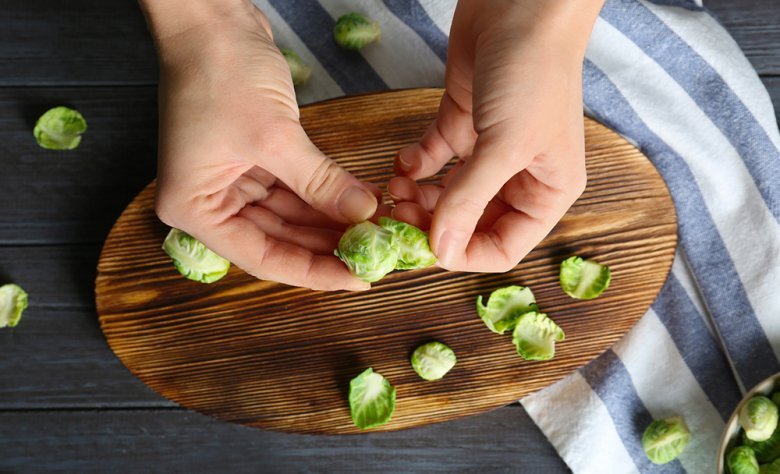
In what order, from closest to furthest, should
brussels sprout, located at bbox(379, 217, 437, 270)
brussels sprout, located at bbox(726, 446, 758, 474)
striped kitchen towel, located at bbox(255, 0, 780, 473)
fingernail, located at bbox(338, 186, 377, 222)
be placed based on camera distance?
1. fingernail, located at bbox(338, 186, 377, 222)
2. brussels sprout, located at bbox(379, 217, 437, 270)
3. brussels sprout, located at bbox(726, 446, 758, 474)
4. striped kitchen towel, located at bbox(255, 0, 780, 473)

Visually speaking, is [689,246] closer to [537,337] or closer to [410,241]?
[537,337]

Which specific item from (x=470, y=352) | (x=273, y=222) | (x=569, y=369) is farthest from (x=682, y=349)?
(x=273, y=222)

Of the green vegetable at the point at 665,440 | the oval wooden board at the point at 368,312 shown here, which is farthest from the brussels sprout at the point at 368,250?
the green vegetable at the point at 665,440

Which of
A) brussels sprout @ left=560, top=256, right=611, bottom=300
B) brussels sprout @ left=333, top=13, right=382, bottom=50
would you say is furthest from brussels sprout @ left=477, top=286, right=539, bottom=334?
brussels sprout @ left=333, top=13, right=382, bottom=50

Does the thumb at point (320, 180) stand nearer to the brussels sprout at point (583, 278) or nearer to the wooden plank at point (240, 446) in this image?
the brussels sprout at point (583, 278)

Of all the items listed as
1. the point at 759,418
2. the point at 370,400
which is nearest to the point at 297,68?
the point at 370,400

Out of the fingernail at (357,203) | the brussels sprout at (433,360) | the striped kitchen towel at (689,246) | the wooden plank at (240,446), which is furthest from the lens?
the wooden plank at (240,446)

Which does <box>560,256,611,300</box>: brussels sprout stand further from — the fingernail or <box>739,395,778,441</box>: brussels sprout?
the fingernail
